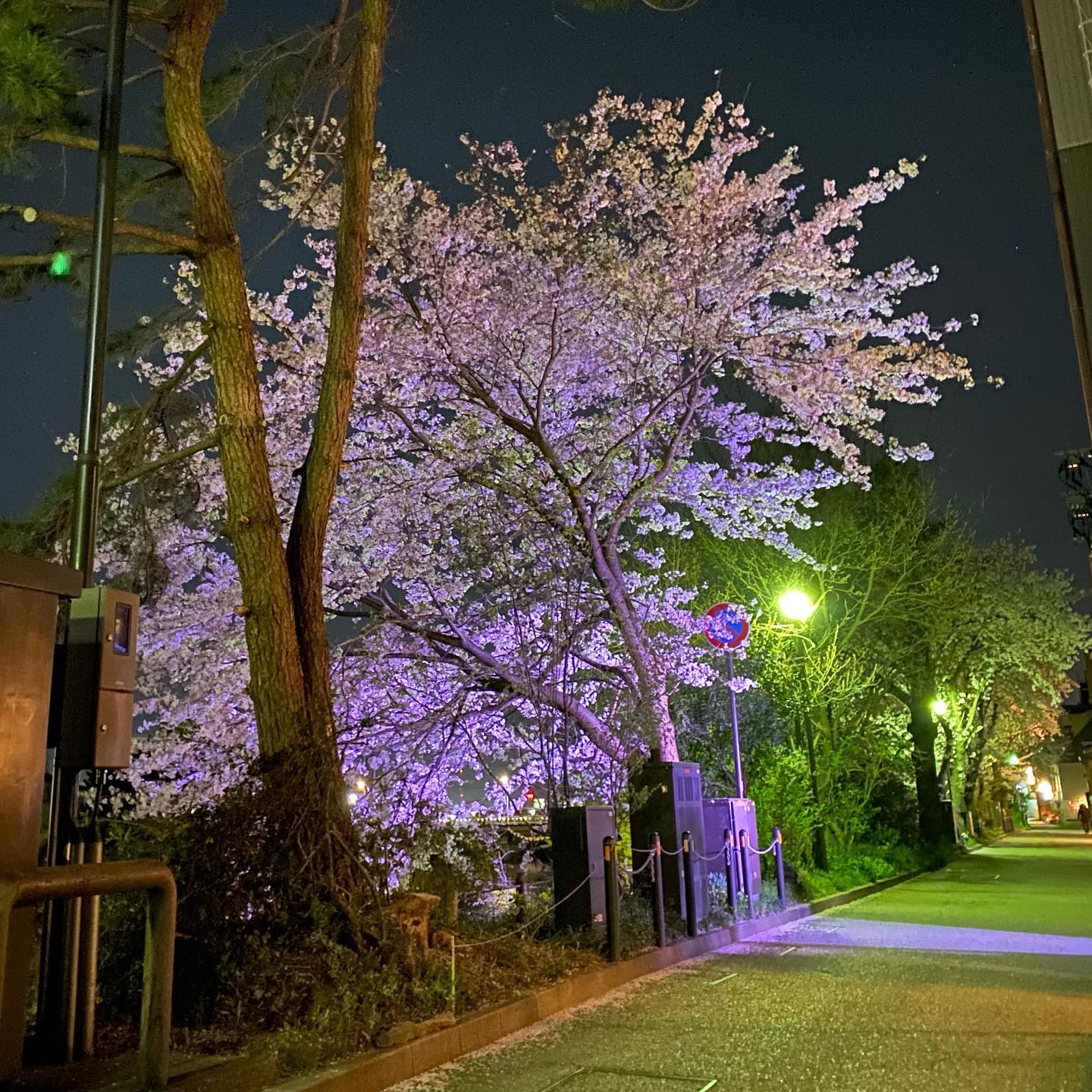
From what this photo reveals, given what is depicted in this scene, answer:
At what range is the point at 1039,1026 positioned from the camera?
660 centimetres

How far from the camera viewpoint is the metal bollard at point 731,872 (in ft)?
39.7

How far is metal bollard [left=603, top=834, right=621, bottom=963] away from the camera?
874cm

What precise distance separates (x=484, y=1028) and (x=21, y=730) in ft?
12.3

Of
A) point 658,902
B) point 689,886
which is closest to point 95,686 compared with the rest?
point 658,902

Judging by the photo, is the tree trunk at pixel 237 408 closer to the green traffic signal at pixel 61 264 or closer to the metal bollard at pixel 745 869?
the green traffic signal at pixel 61 264

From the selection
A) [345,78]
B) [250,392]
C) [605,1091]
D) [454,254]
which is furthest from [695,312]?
[605,1091]

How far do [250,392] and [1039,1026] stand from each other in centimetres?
720

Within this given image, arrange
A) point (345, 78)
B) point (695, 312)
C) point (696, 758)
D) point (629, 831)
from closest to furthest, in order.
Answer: point (345, 78)
point (629, 831)
point (695, 312)
point (696, 758)

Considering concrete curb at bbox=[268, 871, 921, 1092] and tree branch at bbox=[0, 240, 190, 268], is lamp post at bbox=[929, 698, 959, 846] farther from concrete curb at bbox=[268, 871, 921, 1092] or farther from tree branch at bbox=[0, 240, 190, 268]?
tree branch at bbox=[0, 240, 190, 268]

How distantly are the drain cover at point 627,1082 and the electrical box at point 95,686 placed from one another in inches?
116

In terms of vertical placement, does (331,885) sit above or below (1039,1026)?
above

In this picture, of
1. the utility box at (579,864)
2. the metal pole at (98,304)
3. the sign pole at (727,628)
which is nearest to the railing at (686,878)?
the utility box at (579,864)

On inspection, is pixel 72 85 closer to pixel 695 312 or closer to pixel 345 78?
pixel 345 78

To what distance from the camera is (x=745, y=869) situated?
12.9m
